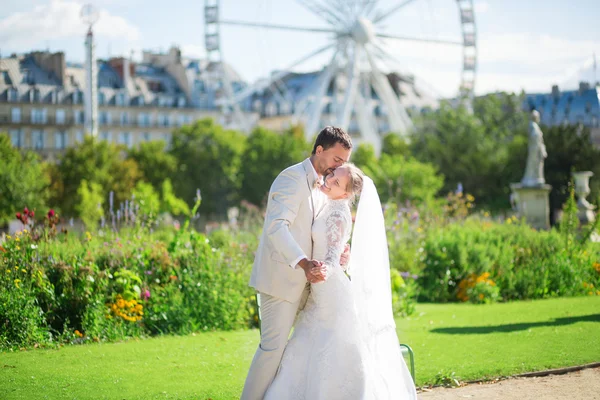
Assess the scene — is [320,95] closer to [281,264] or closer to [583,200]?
[583,200]

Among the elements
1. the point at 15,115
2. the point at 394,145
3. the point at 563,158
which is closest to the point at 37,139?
the point at 15,115

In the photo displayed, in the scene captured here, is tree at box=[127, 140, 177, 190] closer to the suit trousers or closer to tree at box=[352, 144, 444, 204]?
tree at box=[352, 144, 444, 204]

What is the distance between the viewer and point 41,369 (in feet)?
21.4

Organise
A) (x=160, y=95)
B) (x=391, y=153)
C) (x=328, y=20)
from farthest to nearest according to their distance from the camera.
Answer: (x=160, y=95), (x=391, y=153), (x=328, y=20)

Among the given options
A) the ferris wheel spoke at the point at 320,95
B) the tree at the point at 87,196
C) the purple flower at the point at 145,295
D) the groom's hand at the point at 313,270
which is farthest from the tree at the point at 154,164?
the groom's hand at the point at 313,270

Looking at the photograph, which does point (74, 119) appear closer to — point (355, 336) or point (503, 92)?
point (503, 92)

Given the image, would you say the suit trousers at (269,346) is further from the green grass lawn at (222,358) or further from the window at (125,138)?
the window at (125,138)

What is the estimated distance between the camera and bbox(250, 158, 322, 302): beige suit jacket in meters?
4.88

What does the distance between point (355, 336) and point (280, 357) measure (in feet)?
1.48

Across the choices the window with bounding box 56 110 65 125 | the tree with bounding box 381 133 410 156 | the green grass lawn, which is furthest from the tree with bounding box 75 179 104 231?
the green grass lawn

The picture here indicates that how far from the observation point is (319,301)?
4996mm

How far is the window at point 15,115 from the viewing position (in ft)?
184

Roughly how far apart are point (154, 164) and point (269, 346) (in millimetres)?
42986

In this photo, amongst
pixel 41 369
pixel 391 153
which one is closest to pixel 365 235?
pixel 41 369
